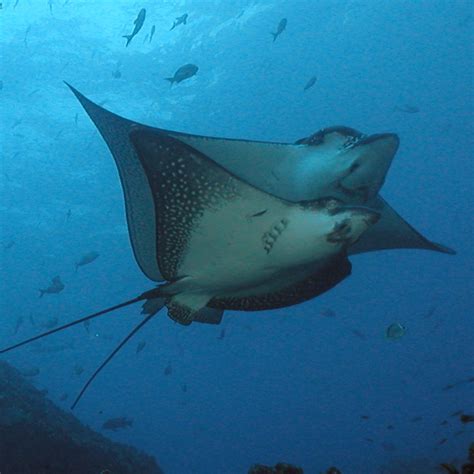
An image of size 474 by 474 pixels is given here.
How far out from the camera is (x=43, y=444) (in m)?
8.92

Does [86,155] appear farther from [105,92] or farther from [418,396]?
[418,396]

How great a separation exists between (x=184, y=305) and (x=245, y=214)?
102 centimetres

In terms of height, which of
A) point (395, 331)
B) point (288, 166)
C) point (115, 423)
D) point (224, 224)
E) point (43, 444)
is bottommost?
point (43, 444)

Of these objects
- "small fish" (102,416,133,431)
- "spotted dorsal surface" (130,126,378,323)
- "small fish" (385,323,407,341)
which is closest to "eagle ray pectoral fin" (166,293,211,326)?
"spotted dorsal surface" (130,126,378,323)

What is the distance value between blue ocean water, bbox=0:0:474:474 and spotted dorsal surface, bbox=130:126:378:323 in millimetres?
8835

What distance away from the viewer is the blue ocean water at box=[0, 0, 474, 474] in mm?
17328

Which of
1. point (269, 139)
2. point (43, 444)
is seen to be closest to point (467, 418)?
point (43, 444)

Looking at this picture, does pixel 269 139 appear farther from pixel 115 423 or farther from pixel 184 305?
pixel 184 305

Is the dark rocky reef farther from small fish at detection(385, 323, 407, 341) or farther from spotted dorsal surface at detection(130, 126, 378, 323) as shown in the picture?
spotted dorsal surface at detection(130, 126, 378, 323)

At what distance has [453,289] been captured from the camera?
34.6 meters

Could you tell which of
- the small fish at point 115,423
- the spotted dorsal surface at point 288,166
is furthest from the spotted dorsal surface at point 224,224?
the small fish at point 115,423

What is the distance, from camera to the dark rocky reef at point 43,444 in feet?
27.6

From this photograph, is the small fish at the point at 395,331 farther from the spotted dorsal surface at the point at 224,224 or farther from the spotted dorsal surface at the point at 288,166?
the spotted dorsal surface at the point at 224,224

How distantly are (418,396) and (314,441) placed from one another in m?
17.9
